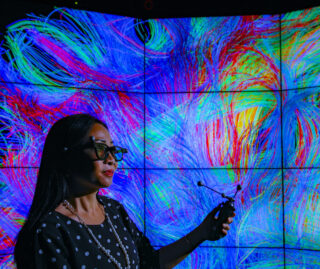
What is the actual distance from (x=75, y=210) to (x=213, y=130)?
5.16ft

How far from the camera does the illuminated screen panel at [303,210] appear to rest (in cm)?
264

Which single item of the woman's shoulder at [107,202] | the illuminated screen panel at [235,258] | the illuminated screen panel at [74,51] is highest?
the illuminated screen panel at [74,51]

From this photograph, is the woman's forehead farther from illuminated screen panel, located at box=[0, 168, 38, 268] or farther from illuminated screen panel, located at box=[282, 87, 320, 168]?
illuminated screen panel, located at box=[282, 87, 320, 168]

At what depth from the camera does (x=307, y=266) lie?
2641 mm

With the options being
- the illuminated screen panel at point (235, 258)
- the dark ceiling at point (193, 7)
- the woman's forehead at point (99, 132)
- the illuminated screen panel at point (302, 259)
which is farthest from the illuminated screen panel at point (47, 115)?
the woman's forehead at point (99, 132)

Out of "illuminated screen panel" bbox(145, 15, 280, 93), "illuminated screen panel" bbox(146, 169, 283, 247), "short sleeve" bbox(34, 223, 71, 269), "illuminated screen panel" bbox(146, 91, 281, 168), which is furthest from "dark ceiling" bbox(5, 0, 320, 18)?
"short sleeve" bbox(34, 223, 71, 269)

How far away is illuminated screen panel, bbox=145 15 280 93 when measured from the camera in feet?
9.15

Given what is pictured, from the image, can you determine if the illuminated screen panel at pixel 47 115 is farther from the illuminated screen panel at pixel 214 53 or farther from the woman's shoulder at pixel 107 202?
the woman's shoulder at pixel 107 202

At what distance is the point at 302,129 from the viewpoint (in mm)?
2707

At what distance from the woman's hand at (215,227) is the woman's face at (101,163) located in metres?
0.36

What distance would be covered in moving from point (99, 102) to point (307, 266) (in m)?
1.50

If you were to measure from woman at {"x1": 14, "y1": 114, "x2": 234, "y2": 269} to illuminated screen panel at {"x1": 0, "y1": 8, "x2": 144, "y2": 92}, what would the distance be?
1361mm

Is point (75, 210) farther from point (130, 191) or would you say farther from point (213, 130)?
point (213, 130)

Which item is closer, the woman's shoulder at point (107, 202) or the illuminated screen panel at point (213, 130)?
the woman's shoulder at point (107, 202)
